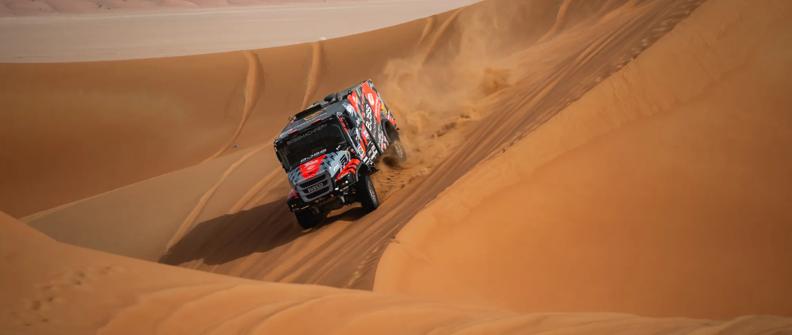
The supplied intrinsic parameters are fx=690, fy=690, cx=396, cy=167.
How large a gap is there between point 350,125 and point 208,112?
46.5 ft

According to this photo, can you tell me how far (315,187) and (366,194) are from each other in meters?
0.89

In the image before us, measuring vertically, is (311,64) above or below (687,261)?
above

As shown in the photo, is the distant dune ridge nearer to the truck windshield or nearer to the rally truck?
the rally truck

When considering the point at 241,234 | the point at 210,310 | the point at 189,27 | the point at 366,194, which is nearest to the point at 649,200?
the point at 366,194

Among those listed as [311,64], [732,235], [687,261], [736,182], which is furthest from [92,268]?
[311,64]

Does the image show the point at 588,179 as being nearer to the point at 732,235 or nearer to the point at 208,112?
the point at 732,235

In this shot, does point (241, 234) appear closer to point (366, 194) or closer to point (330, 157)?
point (330, 157)

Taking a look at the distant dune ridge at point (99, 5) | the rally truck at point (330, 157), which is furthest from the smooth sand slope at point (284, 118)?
the distant dune ridge at point (99, 5)

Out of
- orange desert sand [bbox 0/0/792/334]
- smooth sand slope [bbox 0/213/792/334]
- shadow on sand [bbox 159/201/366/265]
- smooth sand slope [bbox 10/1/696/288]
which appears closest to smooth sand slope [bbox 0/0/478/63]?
smooth sand slope [bbox 10/1/696/288]

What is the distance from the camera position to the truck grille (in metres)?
11.9

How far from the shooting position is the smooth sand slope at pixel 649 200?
24.8 ft

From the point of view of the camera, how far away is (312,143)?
40.8ft

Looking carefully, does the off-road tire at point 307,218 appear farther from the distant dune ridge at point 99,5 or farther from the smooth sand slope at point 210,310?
the distant dune ridge at point 99,5

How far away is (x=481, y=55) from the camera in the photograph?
2361 centimetres
